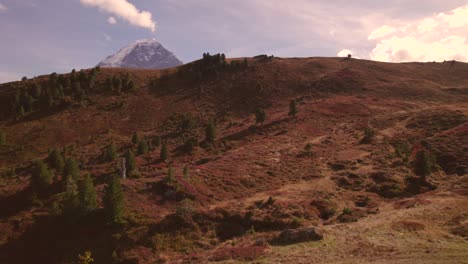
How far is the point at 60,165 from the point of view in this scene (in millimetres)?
52625

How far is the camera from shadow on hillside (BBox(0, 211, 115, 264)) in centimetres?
3062

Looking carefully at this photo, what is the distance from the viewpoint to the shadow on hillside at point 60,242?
30.6 meters

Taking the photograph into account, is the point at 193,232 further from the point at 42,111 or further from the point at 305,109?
the point at 42,111

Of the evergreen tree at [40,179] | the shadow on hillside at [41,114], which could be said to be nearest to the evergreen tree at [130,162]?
the evergreen tree at [40,179]

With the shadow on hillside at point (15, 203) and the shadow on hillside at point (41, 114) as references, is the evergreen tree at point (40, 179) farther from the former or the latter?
the shadow on hillside at point (41, 114)

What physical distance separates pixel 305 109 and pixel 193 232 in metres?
58.8

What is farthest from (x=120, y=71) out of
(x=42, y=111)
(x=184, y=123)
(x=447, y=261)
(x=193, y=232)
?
(x=447, y=261)

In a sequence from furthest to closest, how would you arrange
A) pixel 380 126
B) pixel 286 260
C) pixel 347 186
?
1. pixel 380 126
2. pixel 347 186
3. pixel 286 260

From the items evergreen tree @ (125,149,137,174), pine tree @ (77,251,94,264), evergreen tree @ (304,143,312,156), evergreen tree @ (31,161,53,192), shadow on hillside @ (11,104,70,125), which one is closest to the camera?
pine tree @ (77,251,94,264)

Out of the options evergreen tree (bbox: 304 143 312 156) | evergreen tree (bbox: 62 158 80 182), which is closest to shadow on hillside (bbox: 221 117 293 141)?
evergreen tree (bbox: 304 143 312 156)

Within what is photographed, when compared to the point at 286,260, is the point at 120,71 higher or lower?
higher

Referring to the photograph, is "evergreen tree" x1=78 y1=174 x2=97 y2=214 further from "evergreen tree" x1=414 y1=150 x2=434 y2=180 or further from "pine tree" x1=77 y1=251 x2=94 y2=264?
"evergreen tree" x1=414 y1=150 x2=434 y2=180

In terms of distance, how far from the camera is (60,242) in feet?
107

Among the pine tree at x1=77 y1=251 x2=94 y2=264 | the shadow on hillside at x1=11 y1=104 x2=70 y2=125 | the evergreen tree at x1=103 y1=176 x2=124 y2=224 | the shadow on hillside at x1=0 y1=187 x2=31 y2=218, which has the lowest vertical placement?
the pine tree at x1=77 y1=251 x2=94 y2=264
